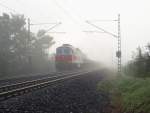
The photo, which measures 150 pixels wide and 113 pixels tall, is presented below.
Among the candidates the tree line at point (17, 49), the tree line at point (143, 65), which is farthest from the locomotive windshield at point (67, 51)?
the tree line at point (143, 65)

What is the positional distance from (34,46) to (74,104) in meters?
38.3

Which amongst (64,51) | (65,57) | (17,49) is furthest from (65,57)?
(17,49)

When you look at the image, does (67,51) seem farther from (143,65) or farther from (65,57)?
(143,65)

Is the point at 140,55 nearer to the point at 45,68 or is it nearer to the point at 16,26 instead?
the point at 16,26

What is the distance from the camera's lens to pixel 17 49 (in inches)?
1740

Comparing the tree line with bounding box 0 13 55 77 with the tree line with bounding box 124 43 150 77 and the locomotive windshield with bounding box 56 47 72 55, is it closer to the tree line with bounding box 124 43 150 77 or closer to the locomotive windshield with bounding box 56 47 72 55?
the locomotive windshield with bounding box 56 47 72 55

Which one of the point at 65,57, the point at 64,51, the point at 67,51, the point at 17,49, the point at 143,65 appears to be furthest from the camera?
the point at 64,51

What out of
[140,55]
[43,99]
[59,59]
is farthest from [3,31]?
[43,99]

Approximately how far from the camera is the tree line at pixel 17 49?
40.2 meters

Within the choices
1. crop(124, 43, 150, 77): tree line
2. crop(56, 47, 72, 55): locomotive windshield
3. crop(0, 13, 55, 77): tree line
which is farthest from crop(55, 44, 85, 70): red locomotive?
crop(124, 43, 150, 77): tree line

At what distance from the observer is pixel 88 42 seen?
86.6 meters

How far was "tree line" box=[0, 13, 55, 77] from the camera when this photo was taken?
40.2 m

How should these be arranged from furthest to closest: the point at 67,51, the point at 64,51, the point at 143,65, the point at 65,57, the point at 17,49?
the point at 64,51
the point at 65,57
the point at 67,51
the point at 17,49
the point at 143,65

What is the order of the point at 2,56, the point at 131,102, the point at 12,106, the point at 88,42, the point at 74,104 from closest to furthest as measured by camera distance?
the point at 12,106
the point at 74,104
the point at 131,102
the point at 2,56
the point at 88,42
